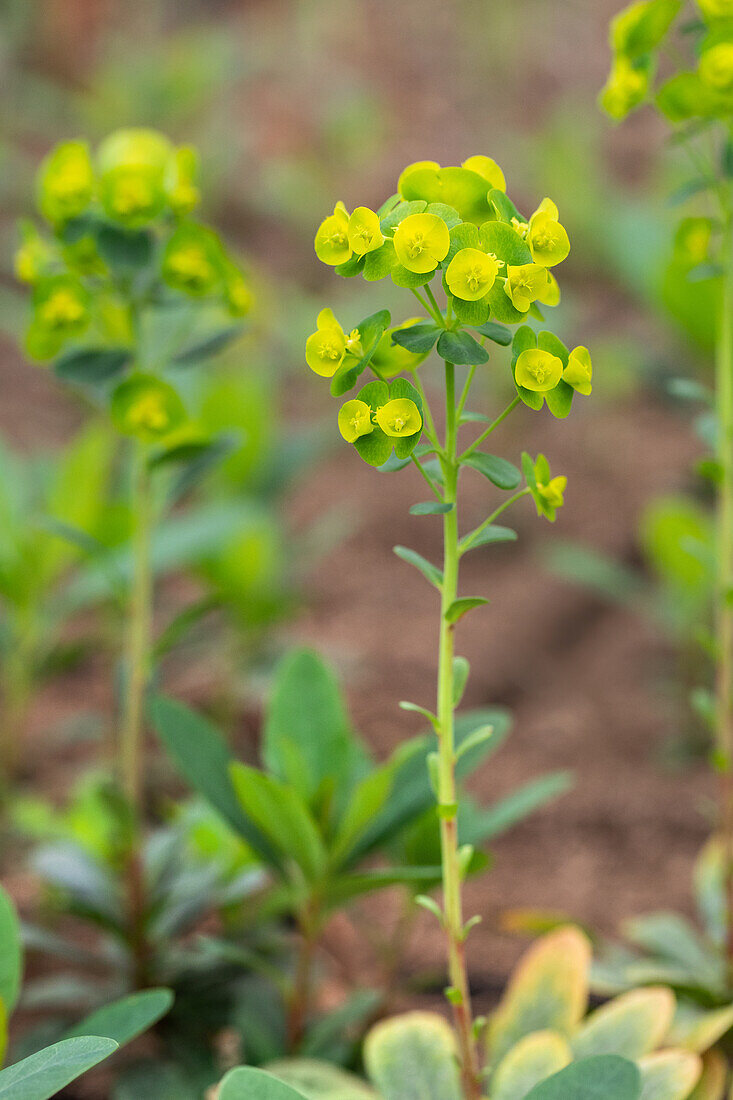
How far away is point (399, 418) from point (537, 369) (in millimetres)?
84

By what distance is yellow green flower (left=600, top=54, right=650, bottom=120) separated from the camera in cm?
85

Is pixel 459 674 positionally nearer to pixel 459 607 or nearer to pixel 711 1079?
pixel 459 607

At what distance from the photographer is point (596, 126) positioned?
139 inches

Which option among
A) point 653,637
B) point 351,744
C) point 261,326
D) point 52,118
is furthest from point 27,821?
point 52,118

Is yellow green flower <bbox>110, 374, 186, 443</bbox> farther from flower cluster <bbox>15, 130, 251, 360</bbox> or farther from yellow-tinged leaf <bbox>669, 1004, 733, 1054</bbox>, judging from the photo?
yellow-tinged leaf <bbox>669, 1004, 733, 1054</bbox>

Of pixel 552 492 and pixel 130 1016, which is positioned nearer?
pixel 552 492

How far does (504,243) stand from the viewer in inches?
23.4

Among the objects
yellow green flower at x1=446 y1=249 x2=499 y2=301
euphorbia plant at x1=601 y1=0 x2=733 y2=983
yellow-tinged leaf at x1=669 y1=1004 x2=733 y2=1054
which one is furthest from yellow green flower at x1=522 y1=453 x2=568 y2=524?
yellow-tinged leaf at x1=669 y1=1004 x2=733 y2=1054

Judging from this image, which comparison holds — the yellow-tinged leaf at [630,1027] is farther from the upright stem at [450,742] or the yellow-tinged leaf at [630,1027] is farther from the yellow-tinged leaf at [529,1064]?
the upright stem at [450,742]

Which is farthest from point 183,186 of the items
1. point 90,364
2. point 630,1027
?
point 630,1027

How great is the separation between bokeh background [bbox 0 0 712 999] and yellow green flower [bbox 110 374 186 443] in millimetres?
639

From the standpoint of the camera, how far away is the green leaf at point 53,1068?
602 millimetres

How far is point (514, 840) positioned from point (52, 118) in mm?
2835

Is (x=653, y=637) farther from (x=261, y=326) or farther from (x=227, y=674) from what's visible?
(x=261, y=326)
